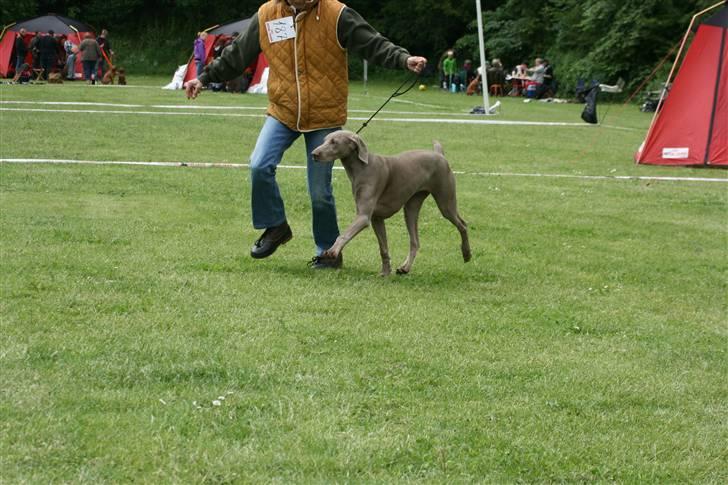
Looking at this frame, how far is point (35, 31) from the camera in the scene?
41.7 m

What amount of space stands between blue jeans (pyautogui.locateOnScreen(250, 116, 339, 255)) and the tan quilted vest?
100mm

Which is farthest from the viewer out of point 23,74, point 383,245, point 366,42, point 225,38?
point 23,74

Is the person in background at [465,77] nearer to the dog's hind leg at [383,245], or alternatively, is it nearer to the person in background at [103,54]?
the person in background at [103,54]

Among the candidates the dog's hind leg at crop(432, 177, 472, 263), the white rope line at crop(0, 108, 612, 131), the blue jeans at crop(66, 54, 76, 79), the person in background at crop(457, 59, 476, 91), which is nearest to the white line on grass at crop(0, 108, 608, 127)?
the white rope line at crop(0, 108, 612, 131)

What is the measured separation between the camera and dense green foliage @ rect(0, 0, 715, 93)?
39.5 m

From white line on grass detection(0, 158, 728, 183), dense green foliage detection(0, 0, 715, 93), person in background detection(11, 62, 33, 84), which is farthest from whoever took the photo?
dense green foliage detection(0, 0, 715, 93)

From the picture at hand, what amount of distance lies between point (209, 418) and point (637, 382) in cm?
218

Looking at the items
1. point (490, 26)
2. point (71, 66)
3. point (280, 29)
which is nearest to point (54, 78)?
point (71, 66)

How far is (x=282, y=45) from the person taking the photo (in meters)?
7.45

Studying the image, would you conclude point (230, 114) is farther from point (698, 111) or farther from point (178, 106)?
point (698, 111)

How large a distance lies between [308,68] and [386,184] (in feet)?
3.15

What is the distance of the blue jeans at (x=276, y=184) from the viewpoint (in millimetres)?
7512

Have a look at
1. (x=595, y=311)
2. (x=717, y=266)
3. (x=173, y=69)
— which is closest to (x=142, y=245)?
(x=595, y=311)

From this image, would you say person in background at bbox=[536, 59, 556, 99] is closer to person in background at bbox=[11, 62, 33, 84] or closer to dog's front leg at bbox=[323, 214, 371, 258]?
person in background at bbox=[11, 62, 33, 84]
